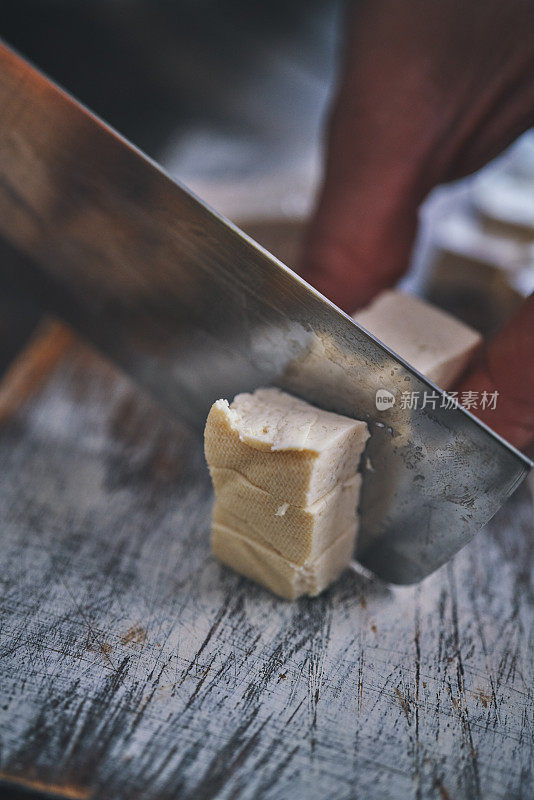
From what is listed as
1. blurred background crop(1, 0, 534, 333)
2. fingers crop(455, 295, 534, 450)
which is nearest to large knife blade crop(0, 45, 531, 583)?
fingers crop(455, 295, 534, 450)

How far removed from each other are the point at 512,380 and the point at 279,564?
0.48 m

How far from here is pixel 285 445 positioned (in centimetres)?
81

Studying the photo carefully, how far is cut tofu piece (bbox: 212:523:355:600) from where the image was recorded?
→ 931 mm

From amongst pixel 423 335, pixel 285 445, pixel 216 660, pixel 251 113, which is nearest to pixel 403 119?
pixel 423 335

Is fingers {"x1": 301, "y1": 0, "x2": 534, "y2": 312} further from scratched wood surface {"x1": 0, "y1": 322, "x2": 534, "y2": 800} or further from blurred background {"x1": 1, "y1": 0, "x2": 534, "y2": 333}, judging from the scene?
scratched wood surface {"x1": 0, "y1": 322, "x2": 534, "y2": 800}

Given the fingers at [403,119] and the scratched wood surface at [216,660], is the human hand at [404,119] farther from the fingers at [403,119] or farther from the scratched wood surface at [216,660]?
the scratched wood surface at [216,660]

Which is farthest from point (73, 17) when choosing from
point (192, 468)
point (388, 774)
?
point (388, 774)

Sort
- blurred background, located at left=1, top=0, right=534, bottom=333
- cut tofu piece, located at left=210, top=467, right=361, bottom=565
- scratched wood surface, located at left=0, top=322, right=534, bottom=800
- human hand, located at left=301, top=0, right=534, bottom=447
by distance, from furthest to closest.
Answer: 1. blurred background, located at left=1, top=0, right=534, bottom=333
2. human hand, located at left=301, top=0, right=534, bottom=447
3. cut tofu piece, located at left=210, top=467, right=361, bottom=565
4. scratched wood surface, located at left=0, top=322, right=534, bottom=800

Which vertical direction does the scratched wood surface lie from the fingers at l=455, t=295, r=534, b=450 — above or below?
below

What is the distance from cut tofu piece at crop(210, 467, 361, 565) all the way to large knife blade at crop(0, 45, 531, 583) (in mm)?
61

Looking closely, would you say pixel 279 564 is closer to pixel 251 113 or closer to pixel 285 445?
pixel 285 445

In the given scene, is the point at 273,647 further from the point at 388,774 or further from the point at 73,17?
the point at 73,17

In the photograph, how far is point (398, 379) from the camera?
83 cm

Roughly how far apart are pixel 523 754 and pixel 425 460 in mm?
411
